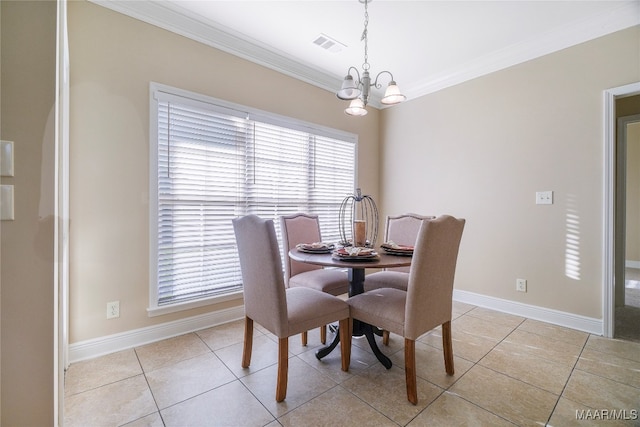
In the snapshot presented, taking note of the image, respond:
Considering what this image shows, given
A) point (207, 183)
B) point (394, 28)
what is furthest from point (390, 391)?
point (394, 28)

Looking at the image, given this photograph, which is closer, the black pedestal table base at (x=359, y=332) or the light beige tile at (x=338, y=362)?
the light beige tile at (x=338, y=362)

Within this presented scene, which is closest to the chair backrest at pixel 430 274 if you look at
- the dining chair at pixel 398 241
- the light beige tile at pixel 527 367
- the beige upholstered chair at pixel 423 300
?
the beige upholstered chair at pixel 423 300

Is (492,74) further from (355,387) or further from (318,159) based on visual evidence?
(355,387)

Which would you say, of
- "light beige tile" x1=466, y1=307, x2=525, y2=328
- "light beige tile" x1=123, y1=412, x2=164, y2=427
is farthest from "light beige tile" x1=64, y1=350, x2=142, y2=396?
"light beige tile" x1=466, y1=307, x2=525, y2=328

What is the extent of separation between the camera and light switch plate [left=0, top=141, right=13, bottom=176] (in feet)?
2.93

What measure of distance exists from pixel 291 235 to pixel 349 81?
1.37 meters

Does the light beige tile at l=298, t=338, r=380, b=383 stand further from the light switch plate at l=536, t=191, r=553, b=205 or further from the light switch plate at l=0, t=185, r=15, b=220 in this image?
the light switch plate at l=536, t=191, r=553, b=205

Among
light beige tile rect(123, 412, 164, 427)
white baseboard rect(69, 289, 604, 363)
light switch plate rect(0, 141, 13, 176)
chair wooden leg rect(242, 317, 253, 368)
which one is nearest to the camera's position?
light switch plate rect(0, 141, 13, 176)

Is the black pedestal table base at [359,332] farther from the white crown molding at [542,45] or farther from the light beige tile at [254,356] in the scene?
the white crown molding at [542,45]

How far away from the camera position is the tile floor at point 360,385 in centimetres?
146

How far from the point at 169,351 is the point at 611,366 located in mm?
3160

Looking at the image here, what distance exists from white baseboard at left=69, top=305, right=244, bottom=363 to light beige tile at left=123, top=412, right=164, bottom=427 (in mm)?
903

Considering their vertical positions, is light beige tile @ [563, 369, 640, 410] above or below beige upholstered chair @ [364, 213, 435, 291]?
below

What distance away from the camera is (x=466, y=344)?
228 centimetres
